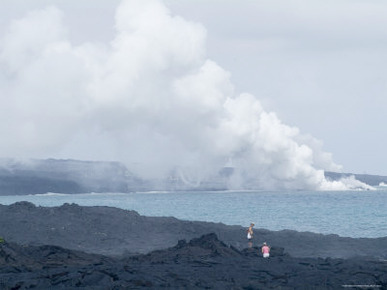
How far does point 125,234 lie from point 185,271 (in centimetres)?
2199

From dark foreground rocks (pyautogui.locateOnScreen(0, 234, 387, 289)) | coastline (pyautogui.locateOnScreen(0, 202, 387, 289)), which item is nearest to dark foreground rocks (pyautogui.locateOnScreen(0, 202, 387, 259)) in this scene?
coastline (pyautogui.locateOnScreen(0, 202, 387, 289))

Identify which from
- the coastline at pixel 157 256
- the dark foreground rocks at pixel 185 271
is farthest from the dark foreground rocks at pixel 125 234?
the dark foreground rocks at pixel 185 271

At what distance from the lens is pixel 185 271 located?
28609 millimetres

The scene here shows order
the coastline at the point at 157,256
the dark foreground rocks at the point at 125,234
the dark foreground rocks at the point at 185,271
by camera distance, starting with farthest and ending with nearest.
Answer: the dark foreground rocks at the point at 125,234 → the coastline at the point at 157,256 → the dark foreground rocks at the point at 185,271

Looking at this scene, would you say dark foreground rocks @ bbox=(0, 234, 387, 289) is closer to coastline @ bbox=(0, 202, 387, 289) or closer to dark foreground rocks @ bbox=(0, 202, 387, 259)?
coastline @ bbox=(0, 202, 387, 289)

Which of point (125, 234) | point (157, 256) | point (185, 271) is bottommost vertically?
point (185, 271)

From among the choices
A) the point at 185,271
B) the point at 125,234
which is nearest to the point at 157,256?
the point at 185,271

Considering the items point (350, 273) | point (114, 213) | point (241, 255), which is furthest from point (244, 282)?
point (114, 213)

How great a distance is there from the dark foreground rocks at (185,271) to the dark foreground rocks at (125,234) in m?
8.35

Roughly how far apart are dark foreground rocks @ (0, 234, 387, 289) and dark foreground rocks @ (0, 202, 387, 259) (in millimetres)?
8353

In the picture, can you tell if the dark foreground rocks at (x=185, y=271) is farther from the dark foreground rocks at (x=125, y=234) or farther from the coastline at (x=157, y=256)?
the dark foreground rocks at (x=125, y=234)

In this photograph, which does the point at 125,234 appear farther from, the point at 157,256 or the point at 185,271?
the point at 185,271

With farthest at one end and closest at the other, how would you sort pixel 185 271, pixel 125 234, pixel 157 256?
pixel 125 234, pixel 157 256, pixel 185 271

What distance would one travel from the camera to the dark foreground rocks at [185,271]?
25500mm
